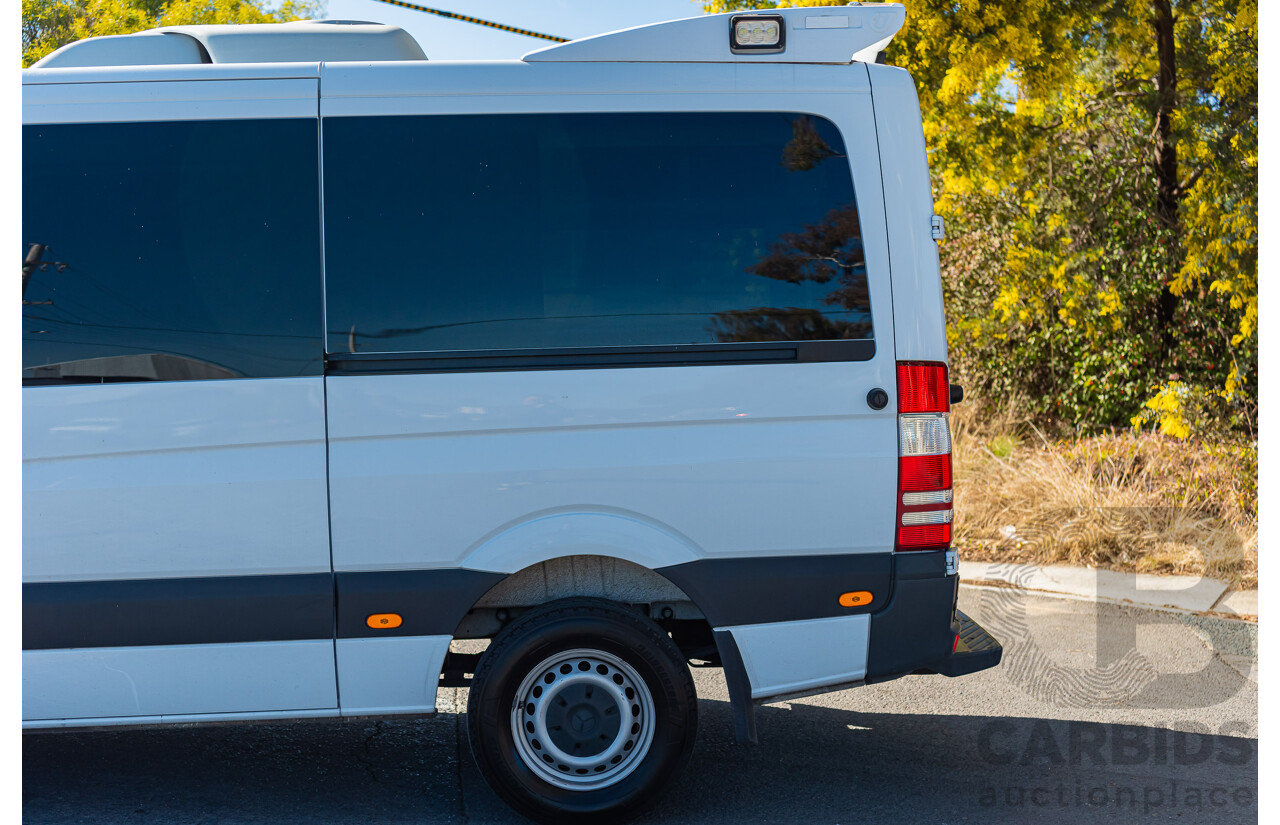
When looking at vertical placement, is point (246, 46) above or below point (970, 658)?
above

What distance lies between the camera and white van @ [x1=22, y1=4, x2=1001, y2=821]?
11.0 feet

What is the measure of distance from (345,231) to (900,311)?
1.86 metres

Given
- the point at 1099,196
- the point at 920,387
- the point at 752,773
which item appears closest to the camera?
the point at 920,387

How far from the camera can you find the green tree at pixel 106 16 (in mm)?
12266

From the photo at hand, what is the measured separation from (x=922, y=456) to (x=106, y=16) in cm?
1210

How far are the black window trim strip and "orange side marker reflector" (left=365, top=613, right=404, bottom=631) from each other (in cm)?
80

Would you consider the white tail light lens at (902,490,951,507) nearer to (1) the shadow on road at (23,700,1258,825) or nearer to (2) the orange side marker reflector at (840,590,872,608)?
(2) the orange side marker reflector at (840,590,872,608)

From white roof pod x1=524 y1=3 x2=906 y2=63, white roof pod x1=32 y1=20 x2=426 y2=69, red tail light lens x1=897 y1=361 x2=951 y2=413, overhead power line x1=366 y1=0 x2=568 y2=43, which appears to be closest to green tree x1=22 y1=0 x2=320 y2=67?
overhead power line x1=366 y1=0 x2=568 y2=43

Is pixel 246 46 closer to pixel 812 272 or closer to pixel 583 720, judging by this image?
pixel 812 272

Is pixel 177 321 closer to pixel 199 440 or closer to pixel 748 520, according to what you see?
pixel 199 440

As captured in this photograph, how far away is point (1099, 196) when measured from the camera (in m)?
10.2

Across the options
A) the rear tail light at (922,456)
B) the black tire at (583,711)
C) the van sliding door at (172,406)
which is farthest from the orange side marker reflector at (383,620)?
the rear tail light at (922,456)

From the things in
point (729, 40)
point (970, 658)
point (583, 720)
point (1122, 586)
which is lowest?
point (1122, 586)

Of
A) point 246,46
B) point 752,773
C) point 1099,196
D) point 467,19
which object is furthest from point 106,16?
point 752,773
